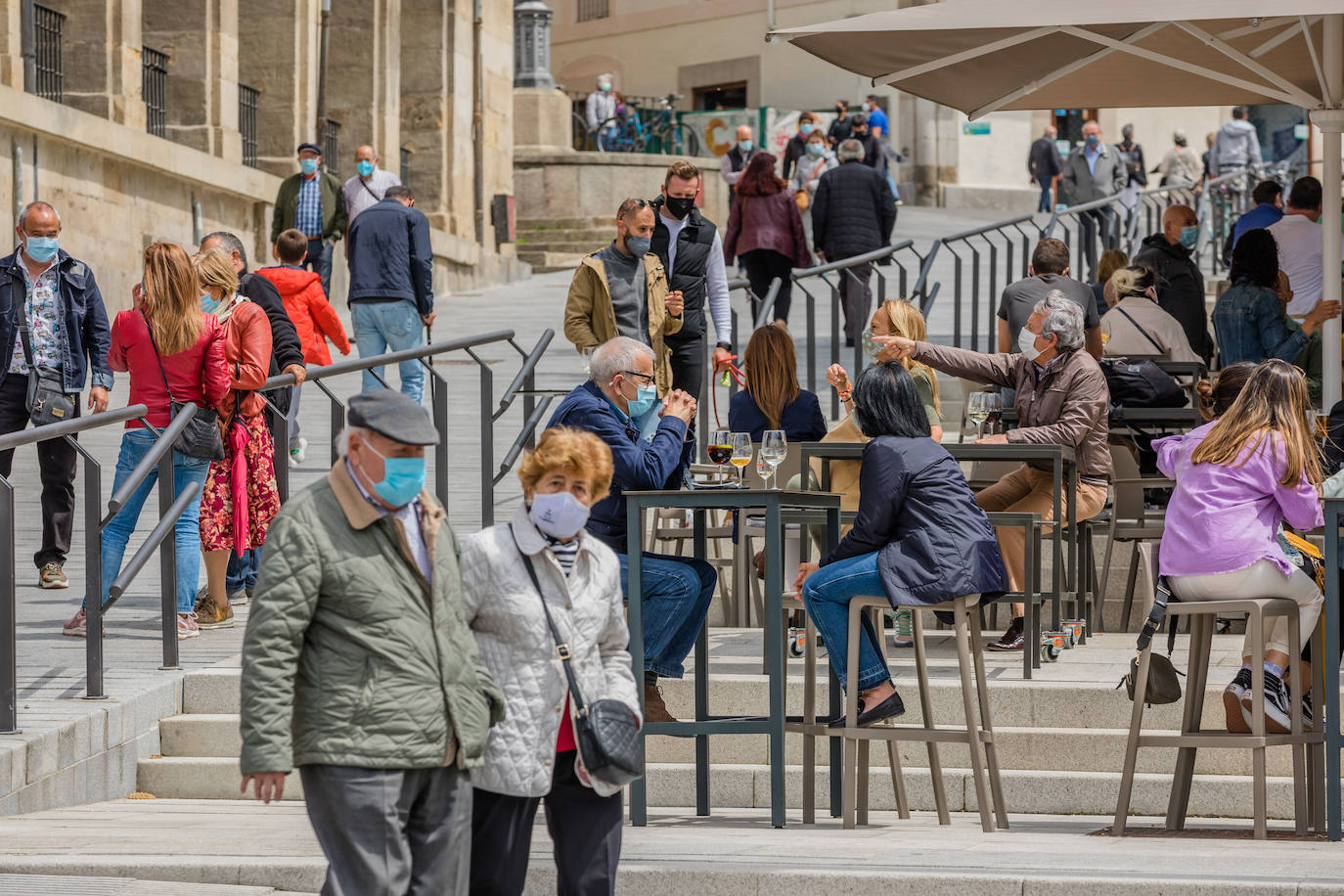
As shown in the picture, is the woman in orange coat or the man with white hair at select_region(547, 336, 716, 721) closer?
the man with white hair at select_region(547, 336, 716, 721)

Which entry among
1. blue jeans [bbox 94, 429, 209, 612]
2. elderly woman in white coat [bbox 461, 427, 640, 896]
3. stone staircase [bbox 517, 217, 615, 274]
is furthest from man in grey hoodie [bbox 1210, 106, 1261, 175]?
elderly woman in white coat [bbox 461, 427, 640, 896]

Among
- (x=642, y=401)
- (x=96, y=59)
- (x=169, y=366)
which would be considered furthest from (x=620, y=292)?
(x=96, y=59)

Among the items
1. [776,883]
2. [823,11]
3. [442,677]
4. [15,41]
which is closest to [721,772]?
[776,883]

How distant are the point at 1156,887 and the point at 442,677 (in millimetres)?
2011

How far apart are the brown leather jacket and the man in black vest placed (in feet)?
6.18

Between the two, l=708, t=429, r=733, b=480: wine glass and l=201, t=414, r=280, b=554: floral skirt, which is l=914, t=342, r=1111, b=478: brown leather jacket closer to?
l=708, t=429, r=733, b=480: wine glass

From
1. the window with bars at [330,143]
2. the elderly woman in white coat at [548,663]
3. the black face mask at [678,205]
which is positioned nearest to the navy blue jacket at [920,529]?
the elderly woman in white coat at [548,663]

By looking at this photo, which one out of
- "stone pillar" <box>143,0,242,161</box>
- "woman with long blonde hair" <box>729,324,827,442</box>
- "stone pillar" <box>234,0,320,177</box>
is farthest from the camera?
"stone pillar" <box>234,0,320,177</box>

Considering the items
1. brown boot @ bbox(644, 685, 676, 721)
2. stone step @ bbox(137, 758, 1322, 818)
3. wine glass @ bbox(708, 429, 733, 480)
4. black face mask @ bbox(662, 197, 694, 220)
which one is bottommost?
stone step @ bbox(137, 758, 1322, 818)

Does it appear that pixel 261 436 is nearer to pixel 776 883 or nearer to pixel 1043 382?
pixel 1043 382

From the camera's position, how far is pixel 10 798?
6.70 m

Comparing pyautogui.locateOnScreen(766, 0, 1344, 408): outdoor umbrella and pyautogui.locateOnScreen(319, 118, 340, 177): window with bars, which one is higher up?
pyautogui.locateOnScreen(319, 118, 340, 177): window with bars

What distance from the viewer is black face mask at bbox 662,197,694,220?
10391 millimetres

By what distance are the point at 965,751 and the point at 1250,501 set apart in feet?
5.18
